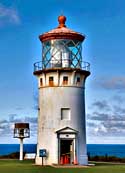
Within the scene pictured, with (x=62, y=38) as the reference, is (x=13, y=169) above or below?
below

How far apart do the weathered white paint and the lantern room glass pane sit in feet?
2.44

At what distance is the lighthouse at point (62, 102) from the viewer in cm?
4038

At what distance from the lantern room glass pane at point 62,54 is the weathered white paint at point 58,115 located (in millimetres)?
745

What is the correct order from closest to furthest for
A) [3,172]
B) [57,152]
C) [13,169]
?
[3,172]
[13,169]
[57,152]

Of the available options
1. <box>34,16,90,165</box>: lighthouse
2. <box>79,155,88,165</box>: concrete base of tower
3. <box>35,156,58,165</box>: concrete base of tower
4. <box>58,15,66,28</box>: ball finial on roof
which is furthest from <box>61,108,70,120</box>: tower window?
<box>58,15,66,28</box>: ball finial on roof

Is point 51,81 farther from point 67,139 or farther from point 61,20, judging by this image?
point 61,20

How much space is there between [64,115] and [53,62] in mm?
4241

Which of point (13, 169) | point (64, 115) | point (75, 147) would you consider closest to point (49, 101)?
point (64, 115)

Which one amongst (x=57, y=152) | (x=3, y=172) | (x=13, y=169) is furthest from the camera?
(x=57, y=152)

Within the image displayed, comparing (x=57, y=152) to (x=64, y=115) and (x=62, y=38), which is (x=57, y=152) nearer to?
(x=64, y=115)

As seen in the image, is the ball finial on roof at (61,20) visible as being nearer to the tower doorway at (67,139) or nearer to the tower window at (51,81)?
the tower window at (51,81)

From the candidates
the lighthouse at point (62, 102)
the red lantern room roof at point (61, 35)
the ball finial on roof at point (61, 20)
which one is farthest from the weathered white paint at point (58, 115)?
the ball finial on roof at point (61, 20)

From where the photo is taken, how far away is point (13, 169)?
33.8m

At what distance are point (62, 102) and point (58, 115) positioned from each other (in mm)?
1059
